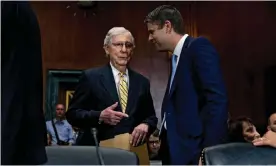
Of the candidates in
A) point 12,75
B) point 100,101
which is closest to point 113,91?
point 100,101

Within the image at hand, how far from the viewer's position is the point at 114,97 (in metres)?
2.08

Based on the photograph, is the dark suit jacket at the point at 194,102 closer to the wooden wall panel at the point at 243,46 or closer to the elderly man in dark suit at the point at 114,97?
the elderly man in dark suit at the point at 114,97

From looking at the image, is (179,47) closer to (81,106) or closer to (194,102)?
(194,102)

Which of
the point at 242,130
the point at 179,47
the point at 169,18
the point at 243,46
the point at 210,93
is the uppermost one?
the point at 169,18

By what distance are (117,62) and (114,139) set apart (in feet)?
1.11

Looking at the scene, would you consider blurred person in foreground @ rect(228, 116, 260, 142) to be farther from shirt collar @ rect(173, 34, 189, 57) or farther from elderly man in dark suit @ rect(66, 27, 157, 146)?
shirt collar @ rect(173, 34, 189, 57)

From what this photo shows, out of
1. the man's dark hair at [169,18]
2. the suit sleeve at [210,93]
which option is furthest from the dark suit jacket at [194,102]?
the man's dark hair at [169,18]

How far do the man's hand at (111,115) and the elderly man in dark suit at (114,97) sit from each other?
7cm

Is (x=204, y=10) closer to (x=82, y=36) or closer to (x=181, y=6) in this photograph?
(x=181, y=6)

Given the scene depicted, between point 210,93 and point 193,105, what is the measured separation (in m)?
0.08

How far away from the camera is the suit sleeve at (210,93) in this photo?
62.2 inches

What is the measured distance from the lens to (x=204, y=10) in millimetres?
6254

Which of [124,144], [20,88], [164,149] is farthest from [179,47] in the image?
[20,88]

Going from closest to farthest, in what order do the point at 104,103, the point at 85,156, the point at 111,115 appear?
the point at 85,156
the point at 111,115
the point at 104,103
